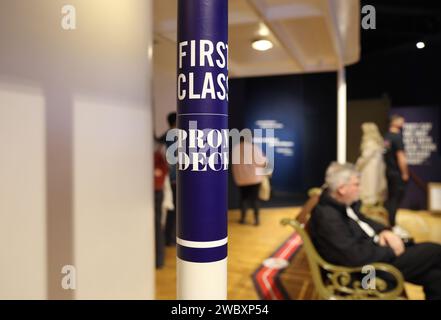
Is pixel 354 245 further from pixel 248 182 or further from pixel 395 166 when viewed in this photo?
pixel 395 166

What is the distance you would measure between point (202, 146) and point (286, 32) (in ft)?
12.1

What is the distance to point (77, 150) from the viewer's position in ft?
4.43

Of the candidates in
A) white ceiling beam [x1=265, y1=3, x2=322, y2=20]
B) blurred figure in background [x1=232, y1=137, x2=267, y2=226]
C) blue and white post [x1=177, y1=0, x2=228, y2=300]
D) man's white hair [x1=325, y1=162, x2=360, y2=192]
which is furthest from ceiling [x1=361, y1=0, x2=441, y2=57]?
blue and white post [x1=177, y1=0, x2=228, y2=300]

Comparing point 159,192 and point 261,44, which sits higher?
point 261,44

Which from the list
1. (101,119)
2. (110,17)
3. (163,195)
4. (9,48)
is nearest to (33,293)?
(101,119)

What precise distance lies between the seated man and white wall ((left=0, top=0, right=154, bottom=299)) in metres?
1.00

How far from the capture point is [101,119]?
1.46 metres

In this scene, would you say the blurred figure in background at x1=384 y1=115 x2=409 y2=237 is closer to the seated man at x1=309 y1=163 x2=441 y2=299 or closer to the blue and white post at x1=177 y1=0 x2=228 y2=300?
the seated man at x1=309 y1=163 x2=441 y2=299

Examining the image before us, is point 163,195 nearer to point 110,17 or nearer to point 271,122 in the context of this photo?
point 110,17

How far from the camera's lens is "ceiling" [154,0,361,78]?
2.82 metres

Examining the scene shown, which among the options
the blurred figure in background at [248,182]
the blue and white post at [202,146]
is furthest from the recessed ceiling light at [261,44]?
the blue and white post at [202,146]

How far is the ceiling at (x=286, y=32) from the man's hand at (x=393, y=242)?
4.69 feet

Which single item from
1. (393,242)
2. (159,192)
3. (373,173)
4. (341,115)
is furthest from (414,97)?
(159,192)

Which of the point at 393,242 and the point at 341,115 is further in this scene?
the point at 341,115
